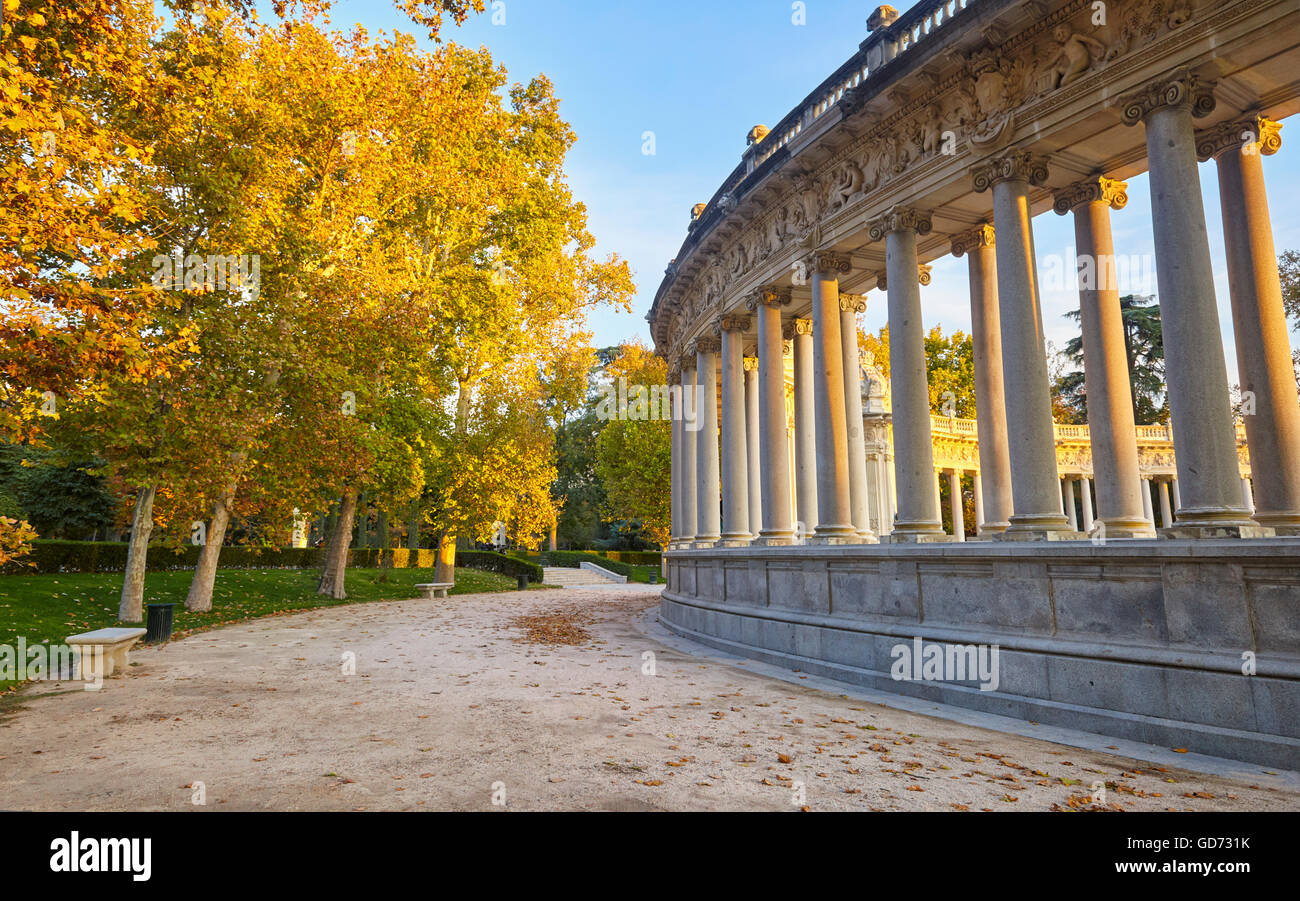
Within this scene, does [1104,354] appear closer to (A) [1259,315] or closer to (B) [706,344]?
(A) [1259,315]

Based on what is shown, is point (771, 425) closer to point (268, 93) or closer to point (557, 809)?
point (557, 809)

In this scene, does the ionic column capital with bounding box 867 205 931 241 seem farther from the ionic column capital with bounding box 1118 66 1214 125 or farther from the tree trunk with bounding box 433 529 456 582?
the tree trunk with bounding box 433 529 456 582

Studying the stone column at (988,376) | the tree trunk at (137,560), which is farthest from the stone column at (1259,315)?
the tree trunk at (137,560)

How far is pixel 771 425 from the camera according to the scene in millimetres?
18719

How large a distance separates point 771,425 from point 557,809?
14.3 metres

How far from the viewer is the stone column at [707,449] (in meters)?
22.2

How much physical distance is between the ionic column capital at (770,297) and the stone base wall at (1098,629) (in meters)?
8.19

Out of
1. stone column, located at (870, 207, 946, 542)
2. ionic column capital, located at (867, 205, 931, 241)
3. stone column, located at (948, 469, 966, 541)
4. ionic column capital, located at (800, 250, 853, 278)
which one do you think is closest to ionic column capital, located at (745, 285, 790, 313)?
ionic column capital, located at (800, 250, 853, 278)

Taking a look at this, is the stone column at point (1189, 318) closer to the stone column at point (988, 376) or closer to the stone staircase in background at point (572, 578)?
the stone column at point (988, 376)

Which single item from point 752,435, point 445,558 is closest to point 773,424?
point 752,435

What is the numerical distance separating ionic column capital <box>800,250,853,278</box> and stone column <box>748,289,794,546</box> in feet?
8.30

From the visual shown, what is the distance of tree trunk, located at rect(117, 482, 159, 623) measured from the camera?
63.0 ft
